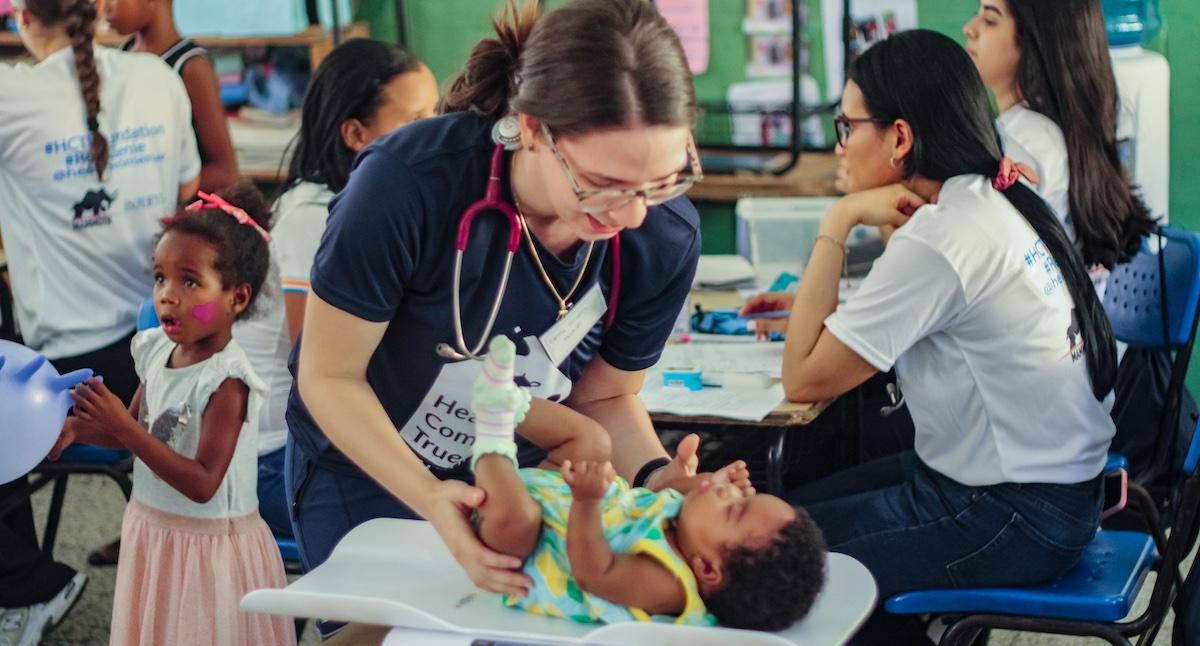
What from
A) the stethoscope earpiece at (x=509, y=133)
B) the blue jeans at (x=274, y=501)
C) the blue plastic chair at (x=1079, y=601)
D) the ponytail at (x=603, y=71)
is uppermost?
the ponytail at (x=603, y=71)

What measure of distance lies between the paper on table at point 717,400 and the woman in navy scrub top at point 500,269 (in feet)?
1.89

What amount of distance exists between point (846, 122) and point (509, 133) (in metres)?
1.10

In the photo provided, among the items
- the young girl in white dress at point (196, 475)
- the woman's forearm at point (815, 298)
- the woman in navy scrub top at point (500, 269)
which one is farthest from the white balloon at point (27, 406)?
the woman's forearm at point (815, 298)

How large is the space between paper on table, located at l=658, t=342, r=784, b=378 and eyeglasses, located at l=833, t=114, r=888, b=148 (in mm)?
443

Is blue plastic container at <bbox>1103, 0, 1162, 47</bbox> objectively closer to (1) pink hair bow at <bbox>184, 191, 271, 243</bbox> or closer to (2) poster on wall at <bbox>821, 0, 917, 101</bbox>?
(2) poster on wall at <bbox>821, 0, 917, 101</bbox>

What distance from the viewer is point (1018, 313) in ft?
7.29

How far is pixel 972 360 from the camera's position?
226 cm

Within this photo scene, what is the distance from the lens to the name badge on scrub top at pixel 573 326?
1.70 m

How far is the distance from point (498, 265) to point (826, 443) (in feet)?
5.94

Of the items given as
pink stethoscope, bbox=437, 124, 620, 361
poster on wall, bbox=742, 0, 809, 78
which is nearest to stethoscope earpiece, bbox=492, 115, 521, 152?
pink stethoscope, bbox=437, 124, 620, 361

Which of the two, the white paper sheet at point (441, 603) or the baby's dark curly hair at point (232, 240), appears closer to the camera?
the white paper sheet at point (441, 603)

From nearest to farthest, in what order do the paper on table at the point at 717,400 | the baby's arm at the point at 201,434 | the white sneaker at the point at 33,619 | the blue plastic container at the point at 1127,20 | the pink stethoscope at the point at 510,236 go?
1. the pink stethoscope at the point at 510,236
2. the baby's arm at the point at 201,434
3. the paper on table at the point at 717,400
4. the white sneaker at the point at 33,619
5. the blue plastic container at the point at 1127,20

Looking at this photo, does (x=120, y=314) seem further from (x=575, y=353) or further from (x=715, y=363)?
(x=575, y=353)

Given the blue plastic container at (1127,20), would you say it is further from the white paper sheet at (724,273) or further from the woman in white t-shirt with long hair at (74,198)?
the woman in white t-shirt with long hair at (74,198)
